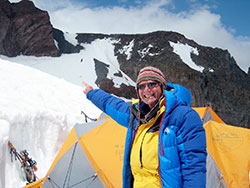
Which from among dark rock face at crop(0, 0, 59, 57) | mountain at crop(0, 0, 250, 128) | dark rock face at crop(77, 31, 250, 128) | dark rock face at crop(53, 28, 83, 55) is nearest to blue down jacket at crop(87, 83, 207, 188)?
mountain at crop(0, 0, 250, 128)

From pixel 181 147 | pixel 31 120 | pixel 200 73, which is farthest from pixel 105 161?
pixel 200 73

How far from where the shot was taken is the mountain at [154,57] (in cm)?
3216

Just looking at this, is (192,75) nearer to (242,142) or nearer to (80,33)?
(80,33)

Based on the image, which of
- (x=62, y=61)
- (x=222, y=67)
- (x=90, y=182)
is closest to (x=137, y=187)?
(x=90, y=182)

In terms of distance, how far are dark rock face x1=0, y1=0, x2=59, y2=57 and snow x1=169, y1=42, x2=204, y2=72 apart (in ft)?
71.9

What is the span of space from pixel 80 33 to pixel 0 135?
45.7 m

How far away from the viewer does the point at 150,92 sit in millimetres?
1731

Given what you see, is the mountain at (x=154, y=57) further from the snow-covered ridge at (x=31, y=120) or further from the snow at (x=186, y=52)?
the snow-covered ridge at (x=31, y=120)

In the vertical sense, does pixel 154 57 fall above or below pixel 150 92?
above

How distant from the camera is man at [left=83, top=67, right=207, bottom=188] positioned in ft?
4.62

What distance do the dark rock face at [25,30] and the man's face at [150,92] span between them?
108 feet

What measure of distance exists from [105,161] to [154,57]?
3542cm

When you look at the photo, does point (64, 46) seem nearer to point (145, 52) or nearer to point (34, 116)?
point (145, 52)

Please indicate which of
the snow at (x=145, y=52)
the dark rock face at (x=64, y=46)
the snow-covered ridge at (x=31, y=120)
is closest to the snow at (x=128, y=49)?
the snow at (x=145, y=52)
